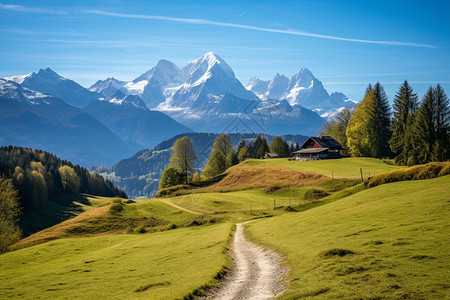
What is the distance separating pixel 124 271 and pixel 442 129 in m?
78.2

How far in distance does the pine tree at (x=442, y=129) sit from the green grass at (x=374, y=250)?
45.6m

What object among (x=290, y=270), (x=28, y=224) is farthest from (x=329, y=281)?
(x=28, y=224)

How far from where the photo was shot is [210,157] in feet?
534

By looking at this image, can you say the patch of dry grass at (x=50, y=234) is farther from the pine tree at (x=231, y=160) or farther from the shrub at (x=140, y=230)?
the pine tree at (x=231, y=160)

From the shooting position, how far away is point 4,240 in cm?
5966

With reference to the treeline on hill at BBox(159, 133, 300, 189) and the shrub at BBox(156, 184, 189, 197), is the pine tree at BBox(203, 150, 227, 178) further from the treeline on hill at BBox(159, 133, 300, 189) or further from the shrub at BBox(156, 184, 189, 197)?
the shrub at BBox(156, 184, 189, 197)

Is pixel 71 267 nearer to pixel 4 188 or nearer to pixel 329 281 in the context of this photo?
pixel 329 281

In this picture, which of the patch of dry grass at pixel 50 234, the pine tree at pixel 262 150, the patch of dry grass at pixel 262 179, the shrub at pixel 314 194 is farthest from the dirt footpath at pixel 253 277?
the pine tree at pixel 262 150

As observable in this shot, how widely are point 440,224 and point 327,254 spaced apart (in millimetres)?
9359

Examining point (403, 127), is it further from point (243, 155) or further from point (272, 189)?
point (243, 155)

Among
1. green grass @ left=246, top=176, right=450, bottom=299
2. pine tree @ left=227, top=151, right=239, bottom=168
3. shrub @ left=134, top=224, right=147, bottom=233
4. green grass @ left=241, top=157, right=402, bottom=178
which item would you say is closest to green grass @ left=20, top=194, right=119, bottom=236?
shrub @ left=134, top=224, right=147, bottom=233

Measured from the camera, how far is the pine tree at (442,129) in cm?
7569

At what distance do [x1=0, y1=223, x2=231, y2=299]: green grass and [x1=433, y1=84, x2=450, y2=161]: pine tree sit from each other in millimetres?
57351

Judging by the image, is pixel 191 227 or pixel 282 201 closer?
pixel 191 227
